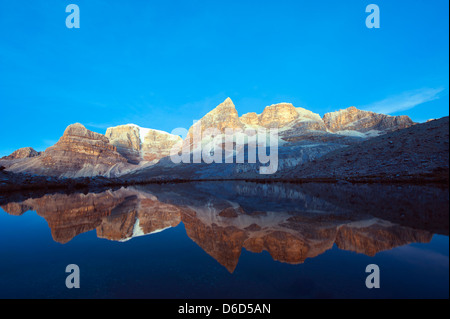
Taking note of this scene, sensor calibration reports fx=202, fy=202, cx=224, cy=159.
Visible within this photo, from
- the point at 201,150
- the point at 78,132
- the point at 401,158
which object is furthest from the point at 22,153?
the point at 401,158

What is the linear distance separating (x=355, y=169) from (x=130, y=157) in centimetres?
19066

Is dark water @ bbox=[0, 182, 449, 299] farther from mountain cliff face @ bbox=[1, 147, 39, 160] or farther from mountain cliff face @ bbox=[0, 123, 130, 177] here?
mountain cliff face @ bbox=[1, 147, 39, 160]

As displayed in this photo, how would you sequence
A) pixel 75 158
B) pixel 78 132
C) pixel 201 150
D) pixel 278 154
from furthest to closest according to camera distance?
pixel 201 150, pixel 78 132, pixel 75 158, pixel 278 154

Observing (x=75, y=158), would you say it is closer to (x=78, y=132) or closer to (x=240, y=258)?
(x=78, y=132)

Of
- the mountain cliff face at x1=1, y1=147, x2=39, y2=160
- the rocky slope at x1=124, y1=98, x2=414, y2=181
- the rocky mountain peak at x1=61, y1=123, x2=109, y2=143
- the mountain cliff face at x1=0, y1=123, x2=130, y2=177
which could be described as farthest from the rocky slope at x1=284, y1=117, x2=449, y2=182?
the mountain cliff face at x1=1, y1=147, x2=39, y2=160

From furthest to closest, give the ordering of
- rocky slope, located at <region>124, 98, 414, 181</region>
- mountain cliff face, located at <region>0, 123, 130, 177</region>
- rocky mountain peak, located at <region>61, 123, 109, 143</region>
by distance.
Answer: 1. rocky mountain peak, located at <region>61, 123, 109, 143</region>
2. mountain cliff face, located at <region>0, 123, 130, 177</region>
3. rocky slope, located at <region>124, 98, 414, 181</region>

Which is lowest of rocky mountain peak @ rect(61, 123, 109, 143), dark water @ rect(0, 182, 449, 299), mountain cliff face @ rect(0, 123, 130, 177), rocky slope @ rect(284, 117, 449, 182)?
dark water @ rect(0, 182, 449, 299)

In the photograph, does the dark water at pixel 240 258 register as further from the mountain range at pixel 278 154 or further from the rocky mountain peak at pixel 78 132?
the rocky mountain peak at pixel 78 132

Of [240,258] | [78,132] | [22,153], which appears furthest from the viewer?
[22,153]

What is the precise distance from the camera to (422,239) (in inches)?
238

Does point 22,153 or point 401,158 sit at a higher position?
point 22,153

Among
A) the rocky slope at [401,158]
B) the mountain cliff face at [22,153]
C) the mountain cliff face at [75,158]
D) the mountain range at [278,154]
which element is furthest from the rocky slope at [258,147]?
the mountain cliff face at [22,153]

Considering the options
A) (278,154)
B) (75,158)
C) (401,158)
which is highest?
(75,158)
